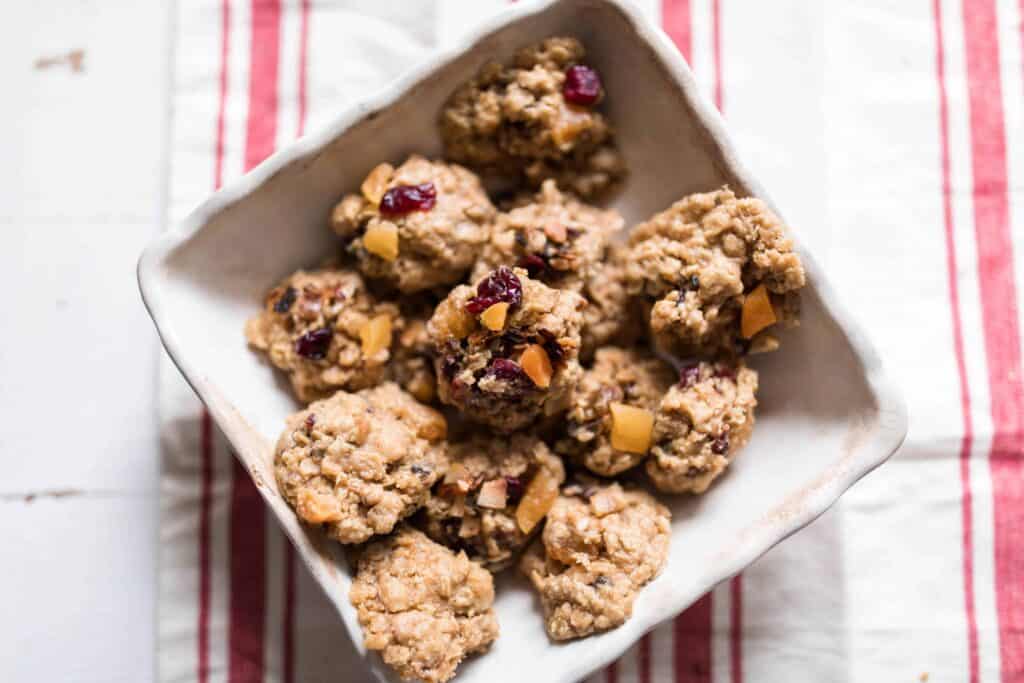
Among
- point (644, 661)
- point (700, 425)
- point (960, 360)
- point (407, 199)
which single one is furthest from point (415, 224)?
point (960, 360)

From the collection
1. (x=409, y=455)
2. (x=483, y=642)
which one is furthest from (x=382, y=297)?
(x=483, y=642)

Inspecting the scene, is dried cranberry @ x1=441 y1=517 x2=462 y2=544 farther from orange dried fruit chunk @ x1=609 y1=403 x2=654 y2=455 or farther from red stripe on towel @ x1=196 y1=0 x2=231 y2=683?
red stripe on towel @ x1=196 y1=0 x2=231 y2=683

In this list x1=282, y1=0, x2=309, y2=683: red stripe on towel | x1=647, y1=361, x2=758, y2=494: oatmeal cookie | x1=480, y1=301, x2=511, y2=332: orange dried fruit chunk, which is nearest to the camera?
x1=480, y1=301, x2=511, y2=332: orange dried fruit chunk

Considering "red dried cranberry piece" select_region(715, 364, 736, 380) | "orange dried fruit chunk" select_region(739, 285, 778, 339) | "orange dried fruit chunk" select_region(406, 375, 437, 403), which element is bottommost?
"orange dried fruit chunk" select_region(406, 375, 437, 403)

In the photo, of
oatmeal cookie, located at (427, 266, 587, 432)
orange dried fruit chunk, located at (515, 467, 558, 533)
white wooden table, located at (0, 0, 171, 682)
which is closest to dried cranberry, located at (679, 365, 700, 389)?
oatmeal cookie, located at (427, 266, 587, 432)

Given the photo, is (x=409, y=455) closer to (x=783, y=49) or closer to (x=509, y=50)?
(x=509, y=50)

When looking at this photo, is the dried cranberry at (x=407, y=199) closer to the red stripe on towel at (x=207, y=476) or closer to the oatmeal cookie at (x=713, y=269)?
the oatmeal cookie at (x=713, y=269)
